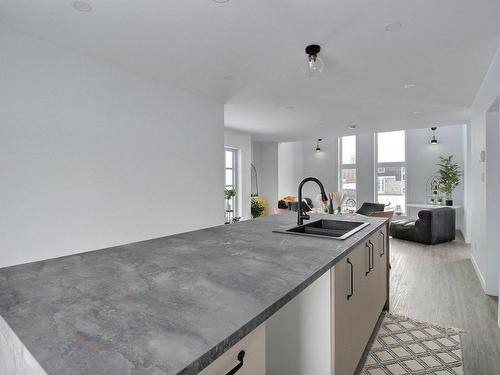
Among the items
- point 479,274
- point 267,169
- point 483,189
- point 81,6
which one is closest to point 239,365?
point 81,6

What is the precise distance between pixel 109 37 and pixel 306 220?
2.20 metres

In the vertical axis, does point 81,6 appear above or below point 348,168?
above

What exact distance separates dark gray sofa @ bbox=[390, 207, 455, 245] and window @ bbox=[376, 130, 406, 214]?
2046 mm

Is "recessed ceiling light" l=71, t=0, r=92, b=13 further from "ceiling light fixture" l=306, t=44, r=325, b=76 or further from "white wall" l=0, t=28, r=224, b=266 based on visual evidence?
"ceiling light fixture" l=306, t=44, r=325, b=76

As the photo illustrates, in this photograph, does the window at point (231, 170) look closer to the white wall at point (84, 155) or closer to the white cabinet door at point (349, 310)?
the white wall at point (84, 155)

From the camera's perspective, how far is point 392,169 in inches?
332

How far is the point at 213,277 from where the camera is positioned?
1048 millimetres

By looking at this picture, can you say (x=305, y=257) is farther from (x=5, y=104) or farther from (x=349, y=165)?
(x=349, y=165)

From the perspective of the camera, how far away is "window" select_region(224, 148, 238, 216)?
6727 millimetres

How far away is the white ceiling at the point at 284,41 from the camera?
197 centimetres

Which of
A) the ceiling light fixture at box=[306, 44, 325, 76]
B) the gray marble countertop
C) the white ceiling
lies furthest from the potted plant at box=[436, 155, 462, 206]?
the gray marble countertop

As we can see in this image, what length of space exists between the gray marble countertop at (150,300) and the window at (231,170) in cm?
521

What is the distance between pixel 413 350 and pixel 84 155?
314 cm

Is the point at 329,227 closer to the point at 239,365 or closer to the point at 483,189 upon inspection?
the point at 239,365
